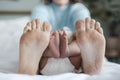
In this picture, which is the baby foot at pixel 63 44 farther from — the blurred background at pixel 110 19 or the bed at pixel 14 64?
the blurred background at pixel 110 19

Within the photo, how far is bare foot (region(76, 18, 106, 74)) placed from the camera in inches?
35.1

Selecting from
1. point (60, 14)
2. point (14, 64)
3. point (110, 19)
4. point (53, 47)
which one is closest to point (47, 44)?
point (53, 47)

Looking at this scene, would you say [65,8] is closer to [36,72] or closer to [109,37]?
[36,72]

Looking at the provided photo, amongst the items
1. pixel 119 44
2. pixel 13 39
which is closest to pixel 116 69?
pixel 13 39

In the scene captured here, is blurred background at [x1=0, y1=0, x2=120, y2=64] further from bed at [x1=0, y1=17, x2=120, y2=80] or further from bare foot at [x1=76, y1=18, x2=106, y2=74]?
bare foot at [x1=76, y1=18, x2=106, y2=74]

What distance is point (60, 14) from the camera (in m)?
1.45

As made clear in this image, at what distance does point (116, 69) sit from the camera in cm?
102

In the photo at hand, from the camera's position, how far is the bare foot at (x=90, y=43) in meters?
0.89

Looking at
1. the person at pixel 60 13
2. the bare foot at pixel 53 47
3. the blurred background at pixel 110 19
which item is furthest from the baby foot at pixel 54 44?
the blurred background at pixel 110 19

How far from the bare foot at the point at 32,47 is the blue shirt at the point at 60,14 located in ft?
1.61

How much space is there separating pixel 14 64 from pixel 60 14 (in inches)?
Answer: 16.4

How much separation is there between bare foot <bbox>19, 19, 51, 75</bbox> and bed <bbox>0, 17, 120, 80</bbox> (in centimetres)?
5

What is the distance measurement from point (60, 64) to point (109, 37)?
63.2 inches

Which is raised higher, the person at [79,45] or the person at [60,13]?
the person at [60,13]
